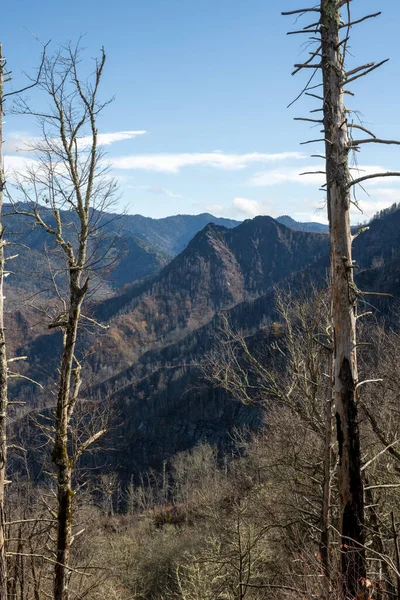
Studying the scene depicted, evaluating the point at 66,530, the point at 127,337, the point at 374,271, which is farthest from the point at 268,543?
the point at 127,337

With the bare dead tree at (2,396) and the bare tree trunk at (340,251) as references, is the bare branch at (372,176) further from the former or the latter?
the bare dead tree at (2,396)

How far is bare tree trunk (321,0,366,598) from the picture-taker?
570 cm

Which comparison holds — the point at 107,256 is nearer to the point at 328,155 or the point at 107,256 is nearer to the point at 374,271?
the point at 328,155

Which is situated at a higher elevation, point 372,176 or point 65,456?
point 372,176

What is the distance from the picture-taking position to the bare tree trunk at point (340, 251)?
570 cm

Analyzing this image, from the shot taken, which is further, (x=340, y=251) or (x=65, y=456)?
(x=65, y=456)

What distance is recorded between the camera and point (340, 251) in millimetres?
5906

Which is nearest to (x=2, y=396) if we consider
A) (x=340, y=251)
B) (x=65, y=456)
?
(x=65, y=456)

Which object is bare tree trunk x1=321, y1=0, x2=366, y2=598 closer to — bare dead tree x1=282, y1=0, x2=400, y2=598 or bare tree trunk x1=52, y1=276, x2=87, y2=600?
bare dead tree x1=282, y1=0, x2=400, y2=598

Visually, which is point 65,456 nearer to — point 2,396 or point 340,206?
point 2,396

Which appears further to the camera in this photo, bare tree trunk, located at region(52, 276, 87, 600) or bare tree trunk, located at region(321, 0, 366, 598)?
bare tree trunk, located at region(52, 276, 87, 600)

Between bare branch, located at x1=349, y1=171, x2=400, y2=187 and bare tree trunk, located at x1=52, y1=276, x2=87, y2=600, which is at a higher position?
bare branch, located at x1=349, y1=171, x2=400, y2=187

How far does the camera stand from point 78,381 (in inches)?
325

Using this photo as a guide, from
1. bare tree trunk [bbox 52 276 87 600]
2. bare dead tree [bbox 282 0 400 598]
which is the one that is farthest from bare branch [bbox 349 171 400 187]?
bare tree trunk [bbox 52 276 87 600]
